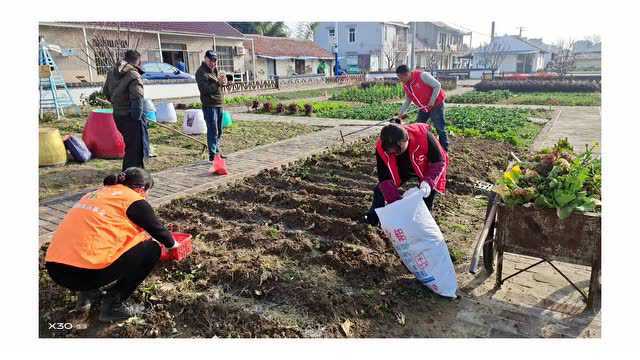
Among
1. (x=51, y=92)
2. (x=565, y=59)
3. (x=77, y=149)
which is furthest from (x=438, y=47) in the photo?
(x=77, y=149)

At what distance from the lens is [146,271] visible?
3.10 meters

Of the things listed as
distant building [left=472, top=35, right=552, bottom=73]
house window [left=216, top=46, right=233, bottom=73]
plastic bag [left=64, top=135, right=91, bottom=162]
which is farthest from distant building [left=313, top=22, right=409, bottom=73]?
plastic bag [left=64, top=135, right=91, bottom=162]

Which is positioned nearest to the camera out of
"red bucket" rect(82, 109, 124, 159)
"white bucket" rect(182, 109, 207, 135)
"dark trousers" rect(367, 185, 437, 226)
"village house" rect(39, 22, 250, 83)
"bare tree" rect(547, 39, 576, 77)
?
"dark trousers" rect(367, 185, 437, 226)

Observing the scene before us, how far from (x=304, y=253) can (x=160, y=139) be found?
650 cm

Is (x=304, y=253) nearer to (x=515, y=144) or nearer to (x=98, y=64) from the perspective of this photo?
(x=515, y=144)

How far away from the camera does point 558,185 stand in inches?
123

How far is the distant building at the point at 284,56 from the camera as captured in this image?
30406mm

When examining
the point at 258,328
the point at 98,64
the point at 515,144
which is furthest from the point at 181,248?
the point at 98,64

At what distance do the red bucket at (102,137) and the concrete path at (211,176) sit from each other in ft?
4.40

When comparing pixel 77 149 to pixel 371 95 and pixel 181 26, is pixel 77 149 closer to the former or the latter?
pixel 371 95

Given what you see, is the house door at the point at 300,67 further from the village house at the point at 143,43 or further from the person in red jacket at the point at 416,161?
the person in red jacket at the point at 416,161

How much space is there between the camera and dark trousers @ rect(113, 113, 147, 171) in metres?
5.89

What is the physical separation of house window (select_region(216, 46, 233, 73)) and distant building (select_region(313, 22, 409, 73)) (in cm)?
1523

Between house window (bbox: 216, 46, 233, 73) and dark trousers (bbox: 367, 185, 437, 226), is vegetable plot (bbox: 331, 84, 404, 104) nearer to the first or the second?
house window (bbox: 216, 46, 233, 73)
